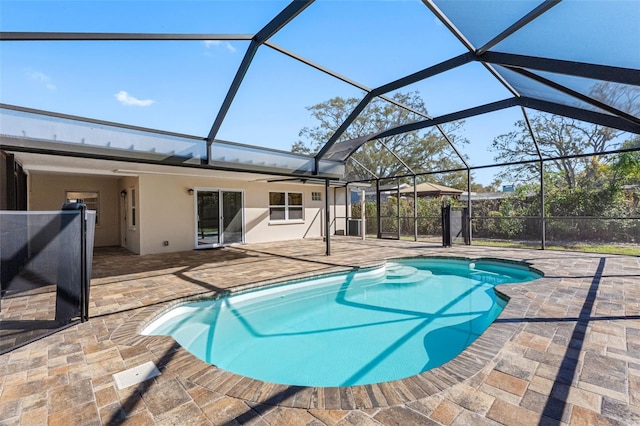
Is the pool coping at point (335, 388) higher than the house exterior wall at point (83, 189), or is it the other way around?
the house exterior wall at point (83, 189)

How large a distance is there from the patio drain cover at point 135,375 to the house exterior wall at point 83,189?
1014 centimetres

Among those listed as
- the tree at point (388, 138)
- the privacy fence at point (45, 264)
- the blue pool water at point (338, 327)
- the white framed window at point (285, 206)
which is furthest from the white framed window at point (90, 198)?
the tree at point (388, 138)

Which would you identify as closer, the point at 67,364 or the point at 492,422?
the point at 492,422

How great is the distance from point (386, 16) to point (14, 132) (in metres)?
6.45

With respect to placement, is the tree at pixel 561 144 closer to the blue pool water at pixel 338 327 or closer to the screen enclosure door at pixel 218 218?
the blue pool water at pixel 338 327

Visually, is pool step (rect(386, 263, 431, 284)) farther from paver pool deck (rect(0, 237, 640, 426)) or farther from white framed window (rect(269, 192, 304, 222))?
white framed window (rect(269, 192, 304, 222))

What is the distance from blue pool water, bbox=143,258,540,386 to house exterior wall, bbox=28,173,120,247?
874 centimetres

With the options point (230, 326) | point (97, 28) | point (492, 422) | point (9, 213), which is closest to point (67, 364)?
point (9, 213)

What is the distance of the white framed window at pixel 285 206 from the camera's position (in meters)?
12.6

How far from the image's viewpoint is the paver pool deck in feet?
6.66

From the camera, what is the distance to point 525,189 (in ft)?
45.8

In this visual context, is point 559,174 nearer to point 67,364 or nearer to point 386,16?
point 386,16

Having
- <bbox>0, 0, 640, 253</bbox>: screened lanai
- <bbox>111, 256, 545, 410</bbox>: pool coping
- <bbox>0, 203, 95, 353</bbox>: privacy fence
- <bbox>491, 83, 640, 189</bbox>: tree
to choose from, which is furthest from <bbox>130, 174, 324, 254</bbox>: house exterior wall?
<bbox>491, 83, 640, 189</bbox>: tree

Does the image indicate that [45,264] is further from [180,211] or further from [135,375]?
[180,211]
